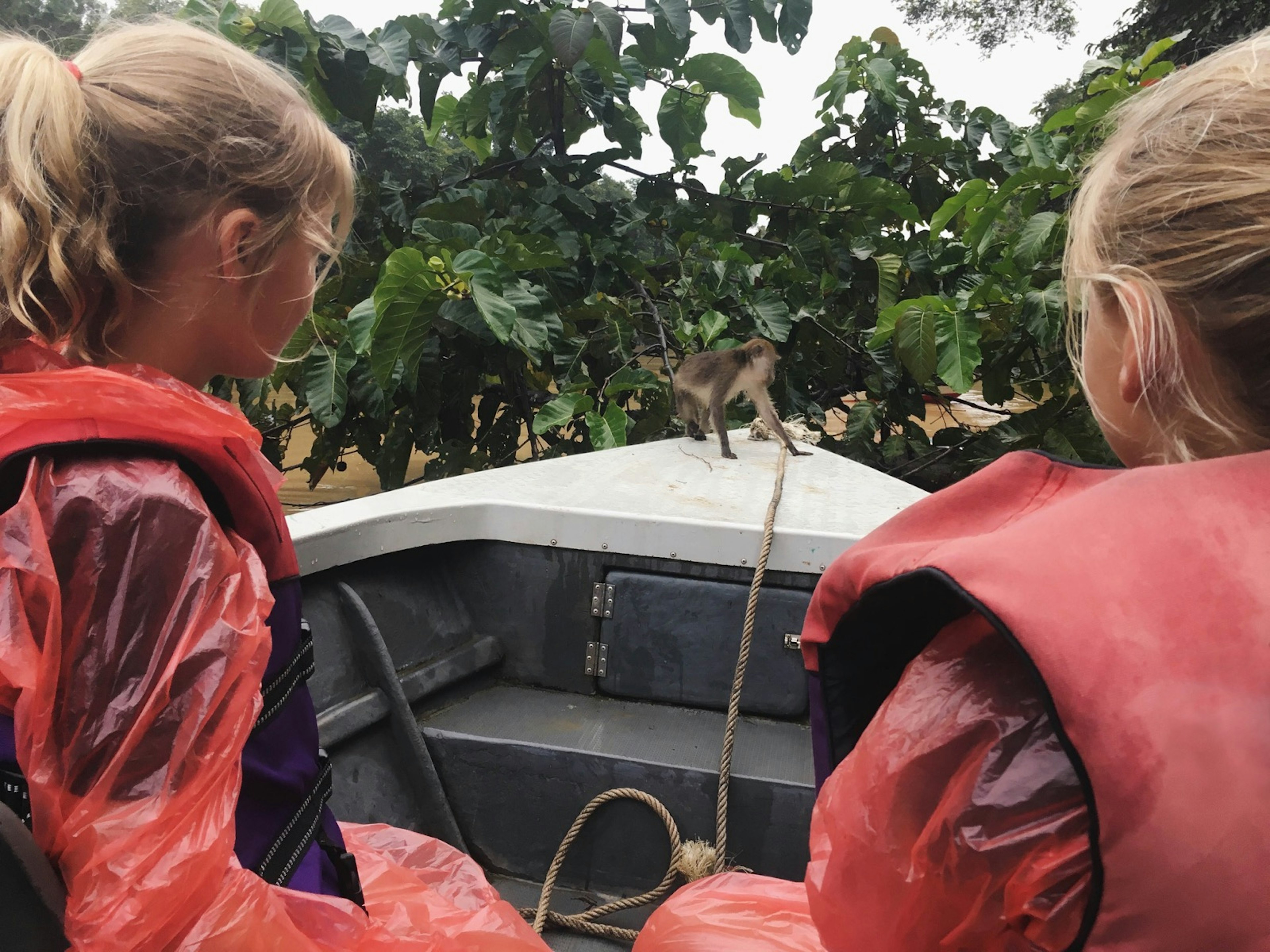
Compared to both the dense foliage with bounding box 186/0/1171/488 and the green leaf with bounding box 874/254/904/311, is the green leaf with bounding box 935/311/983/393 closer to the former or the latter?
the dense foliage with bounding box 186/0/1171/488

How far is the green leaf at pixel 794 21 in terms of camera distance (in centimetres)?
450

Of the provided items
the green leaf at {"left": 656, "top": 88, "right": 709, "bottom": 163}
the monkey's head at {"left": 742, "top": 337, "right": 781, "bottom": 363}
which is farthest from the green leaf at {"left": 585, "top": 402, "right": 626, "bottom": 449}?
the green leaf at {"left": 656, "top": 88, "right": 709, "bottom": 163}

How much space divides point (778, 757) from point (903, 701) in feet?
3.78

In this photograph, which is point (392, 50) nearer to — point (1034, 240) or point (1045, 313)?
point (1034, 240)

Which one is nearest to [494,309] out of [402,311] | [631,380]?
[402,311]

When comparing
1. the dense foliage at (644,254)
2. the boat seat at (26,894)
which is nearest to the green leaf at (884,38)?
the dense foliage at (644,254)

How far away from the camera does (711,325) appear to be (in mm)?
3969

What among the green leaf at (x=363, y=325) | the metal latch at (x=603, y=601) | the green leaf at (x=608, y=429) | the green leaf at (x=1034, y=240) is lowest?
the metal latch at (x=603, y=601)

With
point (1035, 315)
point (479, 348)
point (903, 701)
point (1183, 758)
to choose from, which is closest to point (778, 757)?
point (903, 701)

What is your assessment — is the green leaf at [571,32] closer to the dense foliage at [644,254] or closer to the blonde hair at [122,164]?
the dense foliage at [644,254]

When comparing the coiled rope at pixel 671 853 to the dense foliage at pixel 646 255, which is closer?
the coiled rope at pixel 671 853

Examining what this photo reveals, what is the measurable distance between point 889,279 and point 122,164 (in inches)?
166

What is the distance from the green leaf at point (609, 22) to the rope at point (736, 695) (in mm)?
3065

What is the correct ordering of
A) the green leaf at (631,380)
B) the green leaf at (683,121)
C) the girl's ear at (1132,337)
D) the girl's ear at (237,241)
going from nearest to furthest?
the girl's ear at (1132,337), the girl's ear at (237,241), the green leaf at (631,380), the green leaf at (683,121)
